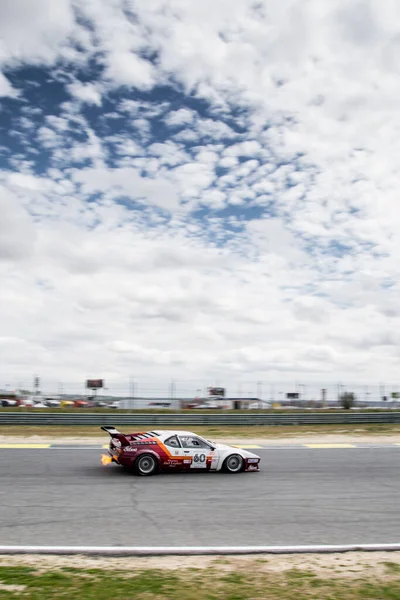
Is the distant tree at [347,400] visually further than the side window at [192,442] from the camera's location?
Yes

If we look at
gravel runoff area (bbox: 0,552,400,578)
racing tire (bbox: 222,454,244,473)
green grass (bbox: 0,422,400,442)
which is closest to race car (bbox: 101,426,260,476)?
racing tire (bbox: 222,454,244,473)

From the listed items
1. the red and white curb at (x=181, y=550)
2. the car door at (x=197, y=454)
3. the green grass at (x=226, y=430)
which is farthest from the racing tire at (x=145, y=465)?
the green grass at (x=226, y=430)

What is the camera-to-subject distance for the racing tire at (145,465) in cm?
1235

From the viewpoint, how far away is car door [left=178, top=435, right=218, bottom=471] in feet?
41.7

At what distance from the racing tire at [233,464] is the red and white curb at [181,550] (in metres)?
5.79

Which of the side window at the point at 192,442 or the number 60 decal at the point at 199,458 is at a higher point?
the side window at the point at 192,442

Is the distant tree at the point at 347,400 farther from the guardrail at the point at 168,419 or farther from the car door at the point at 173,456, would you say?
the car door at the point at 173,456

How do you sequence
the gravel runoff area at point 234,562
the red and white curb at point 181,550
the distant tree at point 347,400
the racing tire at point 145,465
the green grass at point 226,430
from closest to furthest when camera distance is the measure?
the gravel runoff area at point 234,562
the red and white curb at point 181,550
the racing tire at point 145,465
the green grass at point 226,430
the distant tree at point 347,400

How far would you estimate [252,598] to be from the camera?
17.1 ft

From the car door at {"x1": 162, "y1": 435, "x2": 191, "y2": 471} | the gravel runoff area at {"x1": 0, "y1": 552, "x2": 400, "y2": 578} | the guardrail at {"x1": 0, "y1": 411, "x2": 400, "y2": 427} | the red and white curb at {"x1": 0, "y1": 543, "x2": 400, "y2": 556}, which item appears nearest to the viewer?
the gravel runoff area at {"x1": 0, "y1": 552, "x2": 400, "y2": 578}

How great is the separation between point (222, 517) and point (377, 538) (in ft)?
7.78

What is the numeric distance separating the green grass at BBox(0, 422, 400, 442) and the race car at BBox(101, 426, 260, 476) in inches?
341

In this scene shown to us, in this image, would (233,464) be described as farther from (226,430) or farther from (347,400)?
(347,400)

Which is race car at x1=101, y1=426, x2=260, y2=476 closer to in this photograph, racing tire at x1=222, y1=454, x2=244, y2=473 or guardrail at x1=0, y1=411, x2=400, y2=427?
racing tire at x1=222, y1=454, x2=244, y2=473
